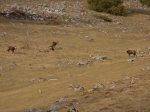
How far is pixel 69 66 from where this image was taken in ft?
69.8

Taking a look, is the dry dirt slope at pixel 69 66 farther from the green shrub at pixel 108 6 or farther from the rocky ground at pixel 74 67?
the green shrub at pixel 108 6

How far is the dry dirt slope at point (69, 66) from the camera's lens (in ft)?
45.2

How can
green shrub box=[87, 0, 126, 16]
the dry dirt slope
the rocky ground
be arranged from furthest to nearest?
1. green shrub box=[87, 0, 126, 16]
2. the dry dirt slope
3. the rocky ground

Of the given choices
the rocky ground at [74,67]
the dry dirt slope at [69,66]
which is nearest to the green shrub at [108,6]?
the rocky ground at [74,67]

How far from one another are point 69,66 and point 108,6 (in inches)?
1027

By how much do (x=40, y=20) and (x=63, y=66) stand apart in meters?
16.1

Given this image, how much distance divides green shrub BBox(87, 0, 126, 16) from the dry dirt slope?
232 inches

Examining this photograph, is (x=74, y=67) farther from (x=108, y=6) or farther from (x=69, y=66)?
(x=108, y=6)

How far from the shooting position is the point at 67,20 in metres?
37.9

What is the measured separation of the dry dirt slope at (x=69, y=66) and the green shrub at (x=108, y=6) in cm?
590

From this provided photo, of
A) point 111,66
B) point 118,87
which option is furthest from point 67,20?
point 118,87

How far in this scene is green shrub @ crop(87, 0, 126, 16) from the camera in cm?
4458

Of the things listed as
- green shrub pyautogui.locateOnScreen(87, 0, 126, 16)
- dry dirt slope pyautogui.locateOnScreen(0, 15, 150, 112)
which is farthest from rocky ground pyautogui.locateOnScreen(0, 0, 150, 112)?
green shrub pyautogui.locateOnScreen(87, 0, 126, 16)

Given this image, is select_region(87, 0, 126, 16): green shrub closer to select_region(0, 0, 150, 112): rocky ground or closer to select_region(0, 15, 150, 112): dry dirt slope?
select_region(0, 0, 150, 112): rocky ground
